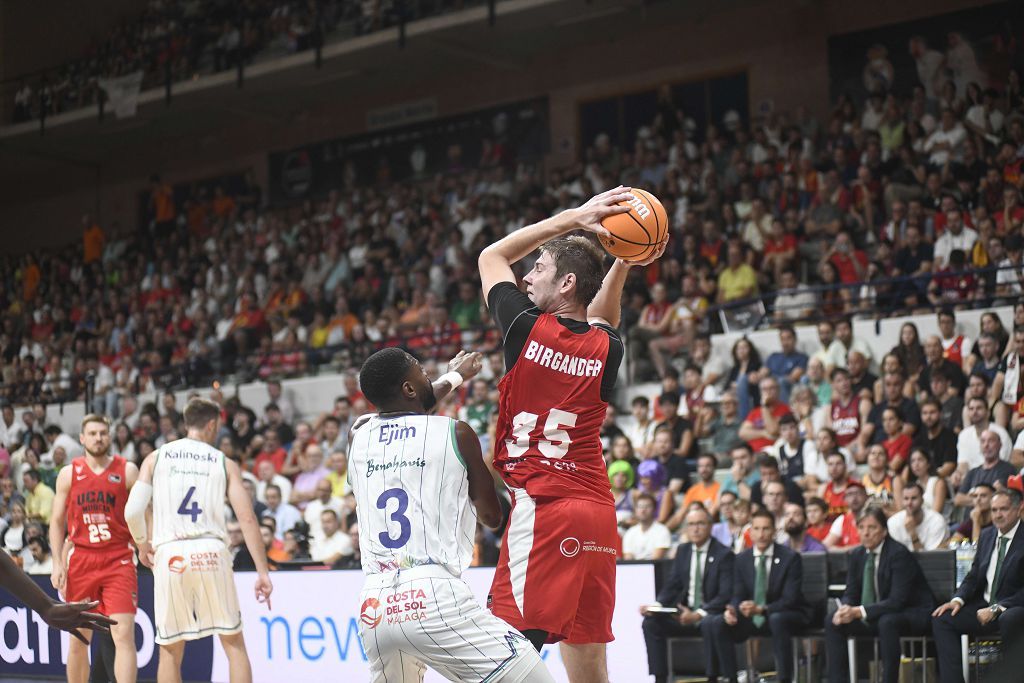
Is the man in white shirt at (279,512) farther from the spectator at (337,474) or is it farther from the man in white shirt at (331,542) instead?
the man in white shirt at (331,542)

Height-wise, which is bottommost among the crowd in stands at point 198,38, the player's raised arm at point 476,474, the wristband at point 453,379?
the player's raised arm at point 476,474

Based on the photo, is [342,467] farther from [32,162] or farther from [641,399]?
[32,162]

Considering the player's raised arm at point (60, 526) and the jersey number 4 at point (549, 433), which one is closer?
the jersey number 4 at point (549, 433)

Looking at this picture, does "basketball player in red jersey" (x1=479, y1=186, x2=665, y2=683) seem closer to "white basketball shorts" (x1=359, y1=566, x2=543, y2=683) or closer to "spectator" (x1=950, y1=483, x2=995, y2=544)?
"white basketball shorts" (x1=359, y1=566, x2=543, y2=683)

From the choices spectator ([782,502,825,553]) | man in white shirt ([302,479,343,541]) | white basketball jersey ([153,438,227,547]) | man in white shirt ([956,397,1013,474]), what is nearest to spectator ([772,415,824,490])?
man in white shirt ([956,397,1013,474])

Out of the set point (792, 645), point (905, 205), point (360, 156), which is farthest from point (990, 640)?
point (360, 156)

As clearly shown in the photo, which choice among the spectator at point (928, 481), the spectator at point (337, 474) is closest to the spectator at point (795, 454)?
the spectator at point (928, 481)

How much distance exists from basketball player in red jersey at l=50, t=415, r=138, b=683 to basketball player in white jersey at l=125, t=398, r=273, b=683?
0.48 meters

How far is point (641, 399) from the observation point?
1368 centimetres

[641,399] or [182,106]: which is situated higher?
[182,106]

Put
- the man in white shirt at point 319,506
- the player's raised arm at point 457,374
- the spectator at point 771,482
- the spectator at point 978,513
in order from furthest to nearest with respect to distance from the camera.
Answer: the man in white shirt at point 319,506, the spectator at point 771,482, the spectator at point 978,513, the player's raised arm at point 457,374

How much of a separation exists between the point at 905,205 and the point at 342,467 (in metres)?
7.39

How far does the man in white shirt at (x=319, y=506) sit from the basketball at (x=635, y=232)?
8.98 metres

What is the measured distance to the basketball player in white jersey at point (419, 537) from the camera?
4184 mm
